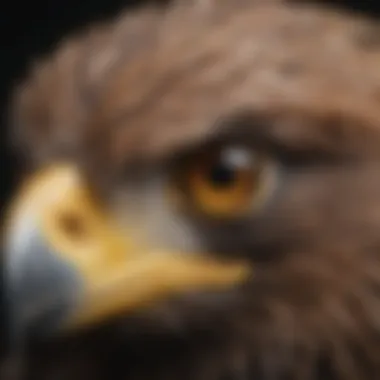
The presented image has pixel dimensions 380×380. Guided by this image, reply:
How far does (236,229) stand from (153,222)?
0.20ft

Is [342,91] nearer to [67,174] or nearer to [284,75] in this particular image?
[284,75]

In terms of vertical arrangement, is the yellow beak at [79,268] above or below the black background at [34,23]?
below

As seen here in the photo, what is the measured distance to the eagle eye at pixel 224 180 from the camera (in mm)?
949

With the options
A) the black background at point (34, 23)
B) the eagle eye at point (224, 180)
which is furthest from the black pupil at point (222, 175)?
the black background at point (34, 23)

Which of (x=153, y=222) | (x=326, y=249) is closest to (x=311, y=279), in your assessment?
(x=326, y=249)

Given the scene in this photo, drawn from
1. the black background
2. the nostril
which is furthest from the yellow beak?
the black background

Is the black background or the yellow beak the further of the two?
the black background

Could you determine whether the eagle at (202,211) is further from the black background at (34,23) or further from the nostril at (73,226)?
the black background at (34,23)

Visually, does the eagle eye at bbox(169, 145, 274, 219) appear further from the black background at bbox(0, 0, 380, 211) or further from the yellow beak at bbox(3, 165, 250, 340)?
the black background at bbox(0, 0, 380, 211)

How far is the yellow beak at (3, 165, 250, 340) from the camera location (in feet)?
3.07

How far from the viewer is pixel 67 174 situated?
3.21ft

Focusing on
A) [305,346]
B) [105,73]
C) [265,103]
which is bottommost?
[305,346]

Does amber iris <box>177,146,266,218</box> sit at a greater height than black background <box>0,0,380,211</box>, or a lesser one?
lesser

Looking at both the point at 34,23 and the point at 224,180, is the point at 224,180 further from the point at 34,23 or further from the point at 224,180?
the point at 34,23
